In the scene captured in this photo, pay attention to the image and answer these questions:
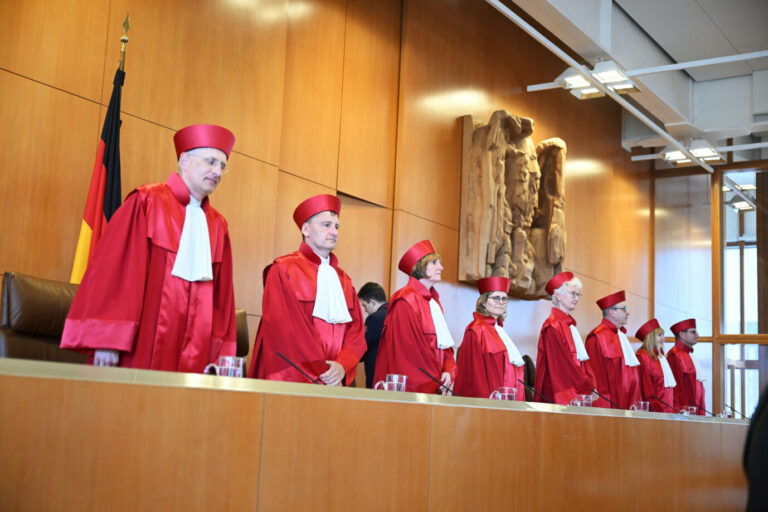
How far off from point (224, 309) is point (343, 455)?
4.14 feet

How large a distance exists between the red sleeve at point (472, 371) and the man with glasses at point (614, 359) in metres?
Answer: 2.13

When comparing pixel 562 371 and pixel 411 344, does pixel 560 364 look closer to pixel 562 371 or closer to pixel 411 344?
pixel 562 371

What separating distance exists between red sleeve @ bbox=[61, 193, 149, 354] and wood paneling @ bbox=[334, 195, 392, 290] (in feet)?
11.8

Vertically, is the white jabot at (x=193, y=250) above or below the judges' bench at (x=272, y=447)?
above

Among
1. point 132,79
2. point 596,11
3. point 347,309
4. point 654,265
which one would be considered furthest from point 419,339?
point 654,265

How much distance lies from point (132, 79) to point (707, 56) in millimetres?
8121

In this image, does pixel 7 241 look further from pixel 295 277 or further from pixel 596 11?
pixel 596 11

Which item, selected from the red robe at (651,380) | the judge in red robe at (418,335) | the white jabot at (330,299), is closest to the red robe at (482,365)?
the judge in red robe at (418,335)

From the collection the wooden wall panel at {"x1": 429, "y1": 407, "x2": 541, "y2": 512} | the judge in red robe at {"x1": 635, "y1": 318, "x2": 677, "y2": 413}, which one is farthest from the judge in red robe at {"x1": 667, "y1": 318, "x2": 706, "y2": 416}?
the wooden wall panel at {"x1": 429, "y1": 407, "x2": 541, "y2": 512}

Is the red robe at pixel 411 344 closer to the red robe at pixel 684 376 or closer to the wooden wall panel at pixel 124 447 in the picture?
the wooden wall panel at pixel 124 447

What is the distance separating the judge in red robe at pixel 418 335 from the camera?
200 inches

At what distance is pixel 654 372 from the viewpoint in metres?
8.84

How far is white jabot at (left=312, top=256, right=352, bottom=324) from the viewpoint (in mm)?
4164

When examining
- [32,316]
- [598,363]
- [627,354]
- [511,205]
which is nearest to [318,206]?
[32,316]
